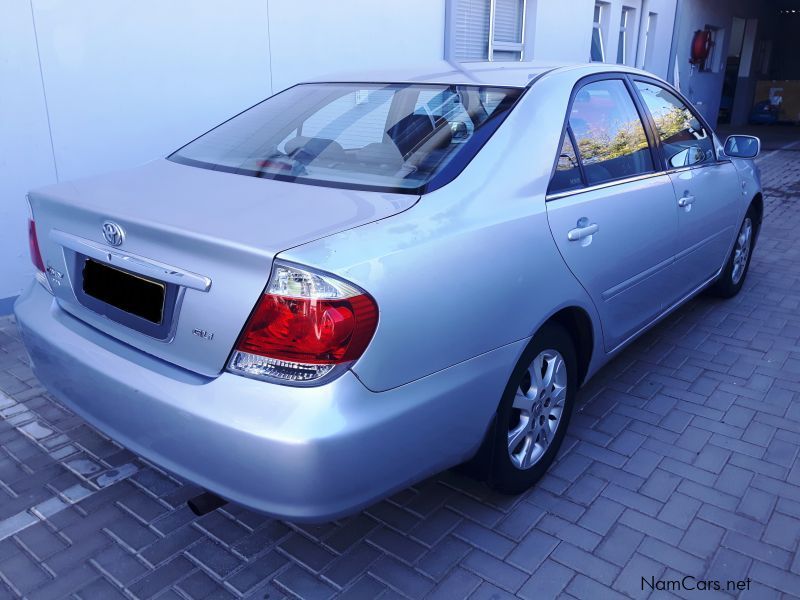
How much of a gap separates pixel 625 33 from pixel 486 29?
16.9ft

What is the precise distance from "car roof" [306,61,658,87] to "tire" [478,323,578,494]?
1.06m

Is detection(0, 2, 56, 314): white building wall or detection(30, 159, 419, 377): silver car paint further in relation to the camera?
detection(0, 2, 56, 314): white building wall

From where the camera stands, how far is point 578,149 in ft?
9.19

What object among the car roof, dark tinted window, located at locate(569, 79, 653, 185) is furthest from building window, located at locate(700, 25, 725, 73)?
the car roof

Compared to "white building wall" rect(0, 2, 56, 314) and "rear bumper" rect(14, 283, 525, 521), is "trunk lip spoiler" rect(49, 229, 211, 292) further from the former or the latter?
"white building wall" rect(0, 2, 56, 314)

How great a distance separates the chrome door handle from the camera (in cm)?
257

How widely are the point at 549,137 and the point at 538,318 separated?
2.40 ft

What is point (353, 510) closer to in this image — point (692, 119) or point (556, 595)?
point (556, 595)

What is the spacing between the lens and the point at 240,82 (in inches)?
214

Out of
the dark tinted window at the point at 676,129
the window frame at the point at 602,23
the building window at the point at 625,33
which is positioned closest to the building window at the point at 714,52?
the building window at the point at 625,33

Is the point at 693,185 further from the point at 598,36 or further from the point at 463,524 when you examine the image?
the point at 598,36

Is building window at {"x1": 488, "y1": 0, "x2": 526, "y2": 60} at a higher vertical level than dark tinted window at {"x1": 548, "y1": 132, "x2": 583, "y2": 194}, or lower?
higher

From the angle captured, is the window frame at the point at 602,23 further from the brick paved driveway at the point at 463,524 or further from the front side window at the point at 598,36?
the brick paved driveway at the point at 463,524

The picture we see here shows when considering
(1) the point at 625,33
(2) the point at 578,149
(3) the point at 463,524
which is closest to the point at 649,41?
(1) the point at 625,33
